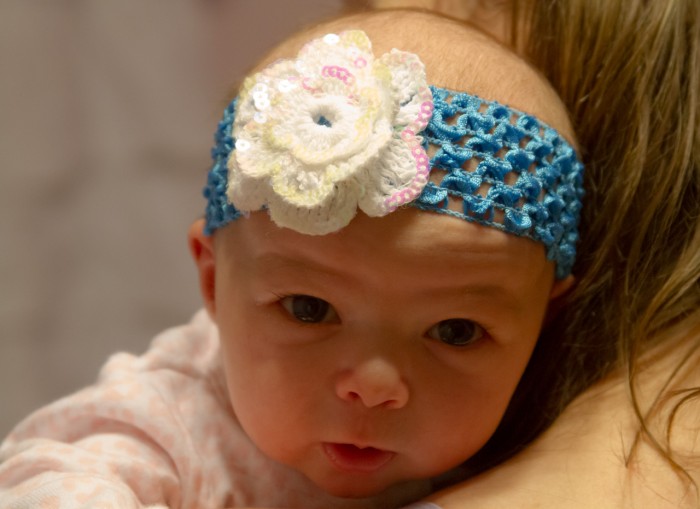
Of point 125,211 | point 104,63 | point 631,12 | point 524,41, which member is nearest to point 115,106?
point 104,63

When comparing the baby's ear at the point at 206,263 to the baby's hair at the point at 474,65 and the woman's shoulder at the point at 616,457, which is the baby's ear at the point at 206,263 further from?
the woman's shoulder at the point at 616,457

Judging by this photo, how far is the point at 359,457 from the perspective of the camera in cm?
120

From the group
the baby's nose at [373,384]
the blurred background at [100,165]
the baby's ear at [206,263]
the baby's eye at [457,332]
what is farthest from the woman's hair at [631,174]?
the blurred background at [100,165]

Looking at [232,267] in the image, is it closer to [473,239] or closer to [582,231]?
[473,239]

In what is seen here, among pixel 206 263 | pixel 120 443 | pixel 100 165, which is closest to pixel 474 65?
pixel 206 263

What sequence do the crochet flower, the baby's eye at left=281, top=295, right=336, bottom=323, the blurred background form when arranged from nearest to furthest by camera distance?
the crochet flower → the baby's eye at left=281, top=295, right=336, bottom=323 → the blurred background

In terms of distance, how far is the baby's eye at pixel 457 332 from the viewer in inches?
46.3

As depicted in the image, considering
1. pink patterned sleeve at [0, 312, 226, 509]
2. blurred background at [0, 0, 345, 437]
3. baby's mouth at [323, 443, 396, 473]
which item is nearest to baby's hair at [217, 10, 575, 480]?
baby's mouth at [323, 443, 396, 473]

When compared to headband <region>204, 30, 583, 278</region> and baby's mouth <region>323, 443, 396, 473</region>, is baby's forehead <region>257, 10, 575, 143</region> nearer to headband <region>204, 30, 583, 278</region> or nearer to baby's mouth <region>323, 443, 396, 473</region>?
headband <region>204, 30, 583, 278</region>

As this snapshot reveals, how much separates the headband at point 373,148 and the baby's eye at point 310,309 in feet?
0.43

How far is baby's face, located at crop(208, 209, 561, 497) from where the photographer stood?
1101 mm

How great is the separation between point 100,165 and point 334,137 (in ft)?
4.11

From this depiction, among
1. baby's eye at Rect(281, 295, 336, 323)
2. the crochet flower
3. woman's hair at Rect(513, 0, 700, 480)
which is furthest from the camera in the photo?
woman's hair at Rect(513, 0, 700, 480)

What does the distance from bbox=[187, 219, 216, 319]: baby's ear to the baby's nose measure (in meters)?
0.31
